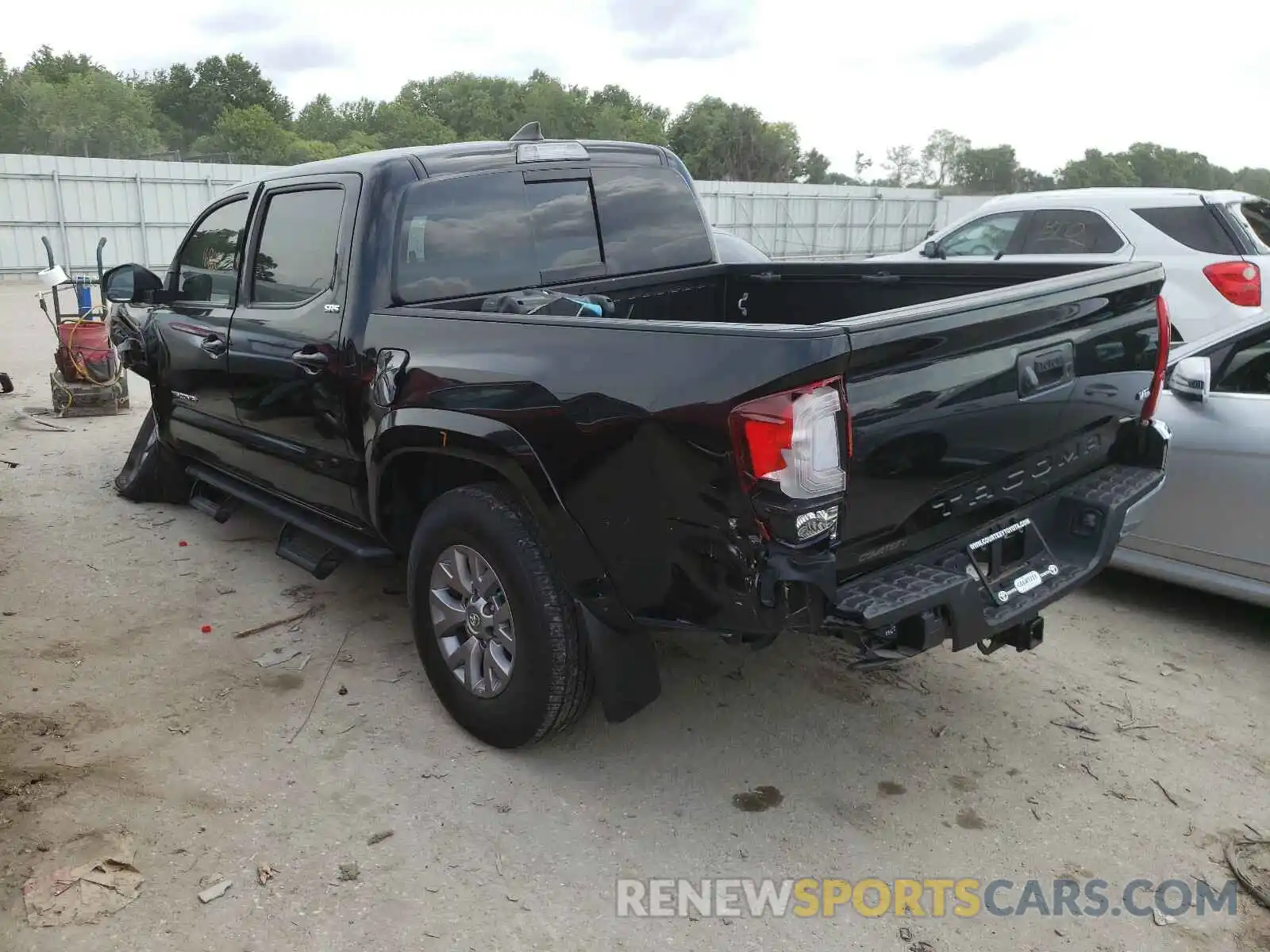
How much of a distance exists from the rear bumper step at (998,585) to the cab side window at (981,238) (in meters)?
5.79

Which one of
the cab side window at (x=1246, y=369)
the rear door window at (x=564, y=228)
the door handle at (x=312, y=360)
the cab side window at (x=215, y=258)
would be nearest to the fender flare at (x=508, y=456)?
the door handle at (x=312, y=360)

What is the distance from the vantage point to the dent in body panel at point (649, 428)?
2.43m

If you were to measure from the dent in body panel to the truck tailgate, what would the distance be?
255 mm

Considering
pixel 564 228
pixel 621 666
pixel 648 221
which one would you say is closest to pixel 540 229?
pixel 564 228

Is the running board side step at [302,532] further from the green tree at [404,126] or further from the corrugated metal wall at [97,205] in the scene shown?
the green tree at [404,126]

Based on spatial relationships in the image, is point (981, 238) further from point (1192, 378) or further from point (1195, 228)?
point (1192, 378)

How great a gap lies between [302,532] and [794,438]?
10.6 feet

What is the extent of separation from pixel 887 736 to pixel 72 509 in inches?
204

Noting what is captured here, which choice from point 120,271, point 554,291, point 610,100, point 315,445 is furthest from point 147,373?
point 610,100

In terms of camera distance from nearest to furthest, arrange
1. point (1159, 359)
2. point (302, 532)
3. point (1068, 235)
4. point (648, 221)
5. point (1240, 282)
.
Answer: point (1159, 359)
point (648, 221)
point (302, 532)
point (1240, 282)
point (1068, 235)

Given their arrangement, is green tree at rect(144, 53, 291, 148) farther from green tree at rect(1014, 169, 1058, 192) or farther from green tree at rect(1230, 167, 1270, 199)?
green tree at rect(1230, 167, 1270, 199)

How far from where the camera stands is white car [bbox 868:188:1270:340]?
712cm

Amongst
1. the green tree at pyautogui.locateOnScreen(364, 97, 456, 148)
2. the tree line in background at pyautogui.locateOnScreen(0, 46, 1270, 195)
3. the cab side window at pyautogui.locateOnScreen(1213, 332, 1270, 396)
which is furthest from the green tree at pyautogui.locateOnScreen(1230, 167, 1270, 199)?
the cab side window at pyautogui.locateOnScreen(1213, 332, 1270, 396)

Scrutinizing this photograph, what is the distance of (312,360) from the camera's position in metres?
3.86
